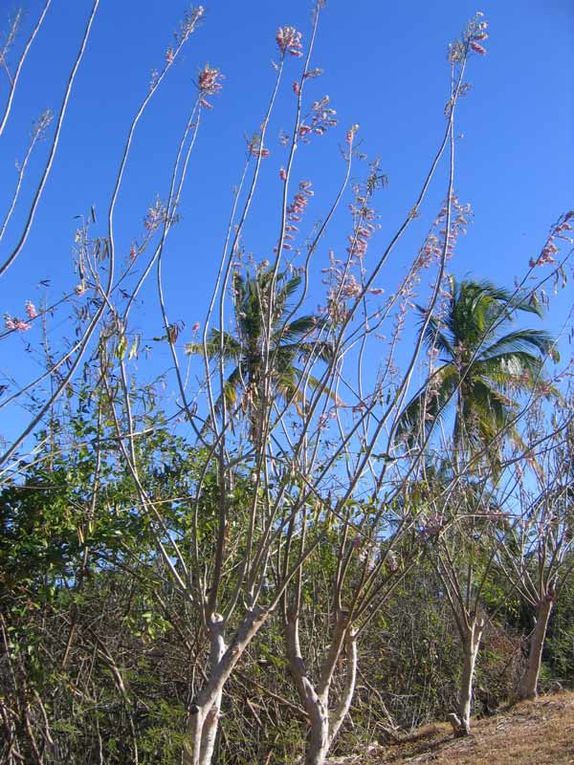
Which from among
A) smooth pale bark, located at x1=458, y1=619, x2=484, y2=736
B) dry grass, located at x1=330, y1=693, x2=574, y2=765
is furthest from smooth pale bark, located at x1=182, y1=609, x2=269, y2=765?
smooth pale bark, located at x1=458, y1=619, x2=484, y2=736

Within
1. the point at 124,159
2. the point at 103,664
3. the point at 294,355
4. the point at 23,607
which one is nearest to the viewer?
the point at 124,159

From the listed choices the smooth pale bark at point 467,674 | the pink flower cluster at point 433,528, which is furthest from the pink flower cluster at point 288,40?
the smooth pale bark at point 467,674

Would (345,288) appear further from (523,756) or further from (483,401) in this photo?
(483,401)

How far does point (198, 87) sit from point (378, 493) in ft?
10.6

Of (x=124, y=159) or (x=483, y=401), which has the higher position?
(x=483, y=401)

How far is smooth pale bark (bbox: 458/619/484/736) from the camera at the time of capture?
25.4 ft

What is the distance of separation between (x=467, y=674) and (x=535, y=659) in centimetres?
169

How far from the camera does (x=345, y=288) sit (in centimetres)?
519

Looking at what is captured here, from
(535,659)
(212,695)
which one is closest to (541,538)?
(535,659)

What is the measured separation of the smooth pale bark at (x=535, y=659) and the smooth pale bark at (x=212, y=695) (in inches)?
233

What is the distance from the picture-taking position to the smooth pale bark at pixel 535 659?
363 inches

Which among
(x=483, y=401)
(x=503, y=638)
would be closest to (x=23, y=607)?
(x=503, y=638)

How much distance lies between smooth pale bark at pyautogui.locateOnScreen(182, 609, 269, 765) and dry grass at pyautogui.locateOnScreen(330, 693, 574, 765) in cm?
251

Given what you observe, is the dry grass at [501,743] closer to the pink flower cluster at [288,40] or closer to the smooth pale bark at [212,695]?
the smooth pale bark at [212,695]
